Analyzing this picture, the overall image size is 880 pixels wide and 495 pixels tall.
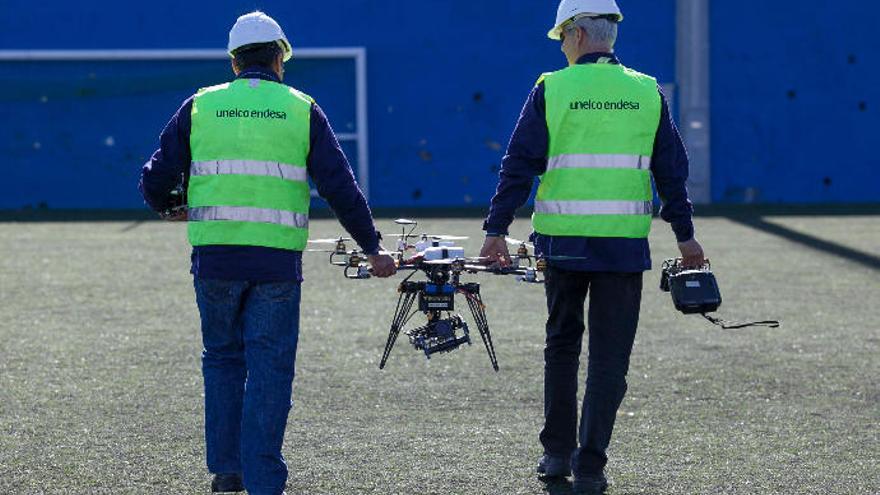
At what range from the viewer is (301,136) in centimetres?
598

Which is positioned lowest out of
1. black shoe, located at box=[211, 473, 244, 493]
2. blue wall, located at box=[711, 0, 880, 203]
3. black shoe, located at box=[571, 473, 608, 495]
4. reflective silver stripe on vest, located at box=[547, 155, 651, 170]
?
black shoe, located at box=[571, 473, 608, 495]

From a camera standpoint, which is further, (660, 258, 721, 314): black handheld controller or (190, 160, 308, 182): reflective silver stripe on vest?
(660, 258, 721, 314): black handheld controller

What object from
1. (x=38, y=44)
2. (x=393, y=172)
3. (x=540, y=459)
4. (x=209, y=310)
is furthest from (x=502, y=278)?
(x=38, y=44)

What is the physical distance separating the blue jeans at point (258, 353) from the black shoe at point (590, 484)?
3.80 feet

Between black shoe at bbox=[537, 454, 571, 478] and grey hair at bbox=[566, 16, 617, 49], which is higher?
grey hair at bbox=[566, 16, 617, 49]

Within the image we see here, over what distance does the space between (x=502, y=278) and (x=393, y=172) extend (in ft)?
40.9

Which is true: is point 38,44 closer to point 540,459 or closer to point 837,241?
point 837,241

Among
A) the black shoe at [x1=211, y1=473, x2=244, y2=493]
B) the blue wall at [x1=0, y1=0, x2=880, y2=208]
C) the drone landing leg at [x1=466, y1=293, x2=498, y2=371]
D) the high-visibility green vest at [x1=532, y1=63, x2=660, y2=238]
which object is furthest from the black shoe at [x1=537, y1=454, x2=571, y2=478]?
the blue wall at [x1=0, y1=0, x2=880, y2=208]

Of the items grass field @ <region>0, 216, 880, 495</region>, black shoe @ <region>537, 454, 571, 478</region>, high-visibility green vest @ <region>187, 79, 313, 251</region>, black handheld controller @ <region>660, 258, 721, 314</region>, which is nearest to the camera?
high-visibility green vest @ <region>187, 79, 313, 251</region>

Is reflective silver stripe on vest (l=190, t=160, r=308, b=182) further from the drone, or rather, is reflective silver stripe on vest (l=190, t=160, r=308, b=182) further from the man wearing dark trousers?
the man wearing dark trousers

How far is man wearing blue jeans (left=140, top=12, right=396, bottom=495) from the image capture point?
5.98 metres

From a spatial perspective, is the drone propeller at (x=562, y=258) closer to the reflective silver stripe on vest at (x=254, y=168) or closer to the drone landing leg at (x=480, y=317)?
the drone landing leg at (x=480, y=317)

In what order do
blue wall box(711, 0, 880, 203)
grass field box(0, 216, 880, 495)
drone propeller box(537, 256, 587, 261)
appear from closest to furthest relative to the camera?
drone propeller box(537, 256, 587, 261)
grass field box(0, 216, 880, 495)
blue wall box(711, 0, 880, 203)

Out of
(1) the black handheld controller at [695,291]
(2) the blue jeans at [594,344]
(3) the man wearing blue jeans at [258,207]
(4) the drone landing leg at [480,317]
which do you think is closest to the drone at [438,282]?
(4) the drone landing leg at [480,317]
